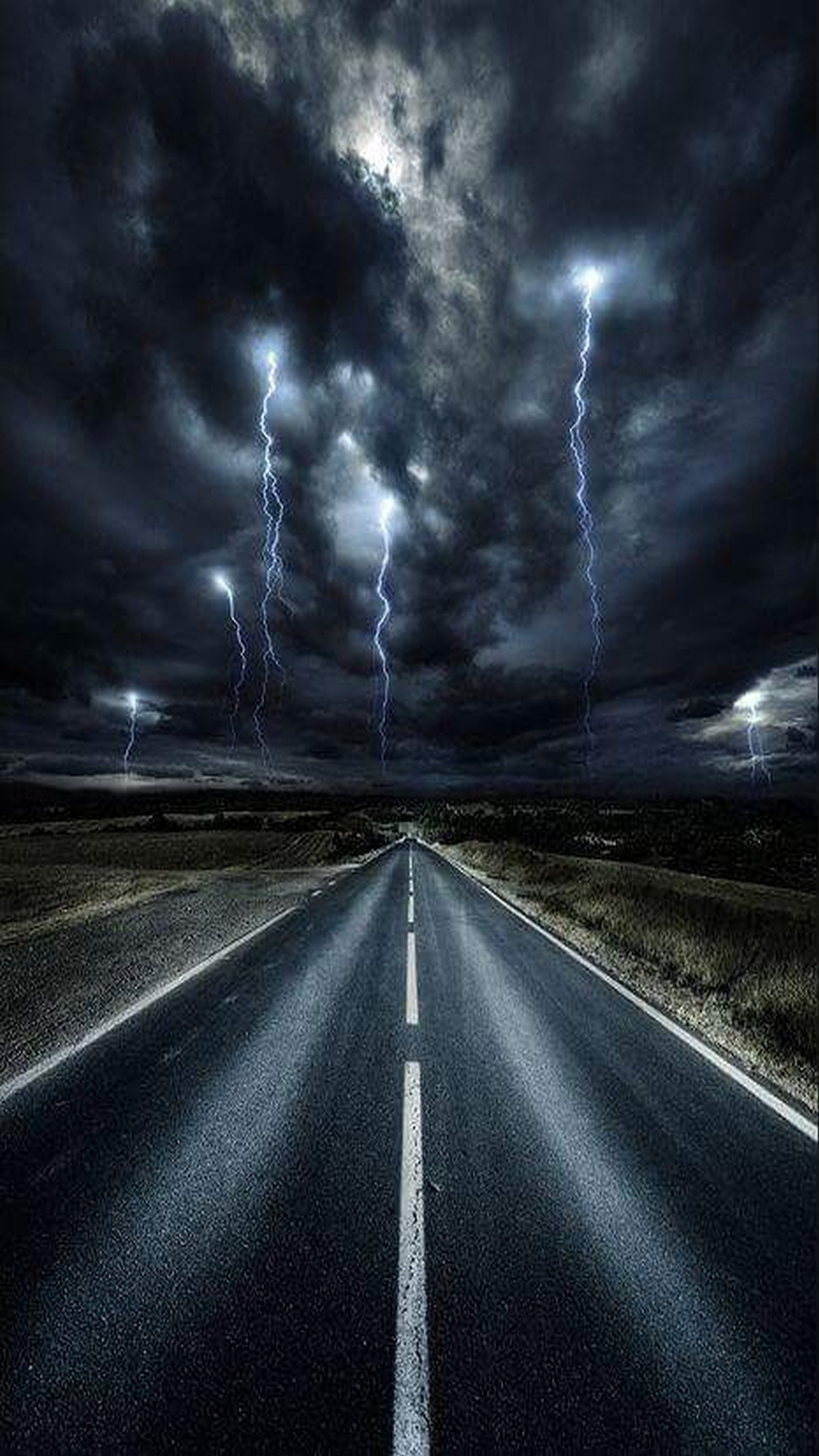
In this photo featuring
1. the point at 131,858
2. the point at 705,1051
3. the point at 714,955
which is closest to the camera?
the point at 705,1051

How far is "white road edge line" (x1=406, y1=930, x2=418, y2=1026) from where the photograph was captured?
313 inches

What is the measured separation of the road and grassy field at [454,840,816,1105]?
1.08m

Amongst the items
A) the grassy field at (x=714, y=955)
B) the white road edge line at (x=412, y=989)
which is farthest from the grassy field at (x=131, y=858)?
the grassy field at (x=714, y=955)

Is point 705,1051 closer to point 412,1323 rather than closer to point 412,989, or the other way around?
point 412,989

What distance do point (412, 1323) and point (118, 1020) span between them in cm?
556

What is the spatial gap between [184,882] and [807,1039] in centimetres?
2192

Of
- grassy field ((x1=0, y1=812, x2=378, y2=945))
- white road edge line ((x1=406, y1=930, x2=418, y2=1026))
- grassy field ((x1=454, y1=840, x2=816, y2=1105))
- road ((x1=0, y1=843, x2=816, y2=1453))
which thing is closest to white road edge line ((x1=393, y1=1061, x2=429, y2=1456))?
road ((x1=0, y1=843, x2=816, y2=1453))

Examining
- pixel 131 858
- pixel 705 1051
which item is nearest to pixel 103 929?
pixel 705 1051

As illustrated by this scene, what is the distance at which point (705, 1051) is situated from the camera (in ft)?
21.9

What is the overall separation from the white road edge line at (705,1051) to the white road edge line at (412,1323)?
3.14 m

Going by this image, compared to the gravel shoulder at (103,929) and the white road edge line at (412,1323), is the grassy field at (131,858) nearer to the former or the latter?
the gravel shoulder at (103,929)

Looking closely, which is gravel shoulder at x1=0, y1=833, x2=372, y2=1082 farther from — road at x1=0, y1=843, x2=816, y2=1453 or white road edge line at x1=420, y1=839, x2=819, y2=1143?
white road edge line at x1=420, y1=839, x2=819, y2=1143

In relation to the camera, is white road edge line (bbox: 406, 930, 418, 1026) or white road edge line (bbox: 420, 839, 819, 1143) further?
white road edge line (bbox: 406, 930, 418, 1026)

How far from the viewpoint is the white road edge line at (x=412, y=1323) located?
250 centimetres
